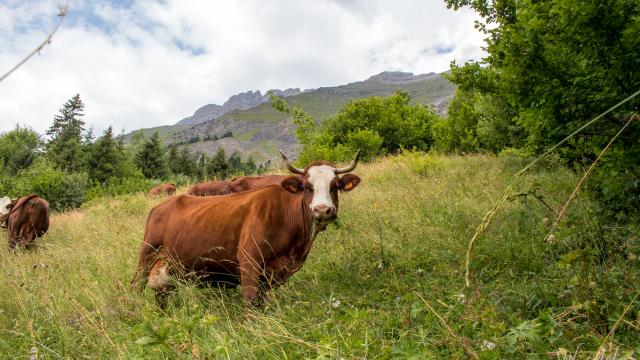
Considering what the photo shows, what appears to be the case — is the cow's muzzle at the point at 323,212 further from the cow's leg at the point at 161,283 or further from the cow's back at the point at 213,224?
the cow's leg at the point at 161,283

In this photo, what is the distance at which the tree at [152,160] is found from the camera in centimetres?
5209

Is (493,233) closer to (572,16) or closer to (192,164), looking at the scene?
(572,16)

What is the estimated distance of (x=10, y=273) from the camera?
6.21m

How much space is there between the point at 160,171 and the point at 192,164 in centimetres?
1602

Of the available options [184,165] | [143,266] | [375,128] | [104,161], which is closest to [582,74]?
[143,266]

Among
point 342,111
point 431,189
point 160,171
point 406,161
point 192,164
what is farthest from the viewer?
point 192,164

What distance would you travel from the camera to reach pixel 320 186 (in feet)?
17.3

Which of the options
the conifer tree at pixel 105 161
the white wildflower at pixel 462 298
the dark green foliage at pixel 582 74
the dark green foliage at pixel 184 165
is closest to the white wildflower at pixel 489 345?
the white wildflower at pixel 462 298

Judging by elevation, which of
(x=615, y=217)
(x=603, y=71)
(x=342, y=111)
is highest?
(x=342, y=111)

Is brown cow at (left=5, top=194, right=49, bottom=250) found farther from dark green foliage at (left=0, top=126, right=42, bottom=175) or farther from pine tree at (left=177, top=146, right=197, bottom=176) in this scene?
pine tree at (left=177, top=146, right=197, bottom=176)

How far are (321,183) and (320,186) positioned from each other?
0.04 metres

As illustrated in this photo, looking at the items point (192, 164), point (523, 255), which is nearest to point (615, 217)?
point (523, 255)

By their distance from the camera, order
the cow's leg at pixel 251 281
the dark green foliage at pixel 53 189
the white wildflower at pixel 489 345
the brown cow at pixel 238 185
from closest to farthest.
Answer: the white wildflower at pixel 489 345
the cow's leg at pixel 251 281
the brown cow at pixel 238 185
the dark green foliage at pixel 53 189

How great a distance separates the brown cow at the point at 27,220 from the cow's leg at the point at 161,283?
26.8 feet
